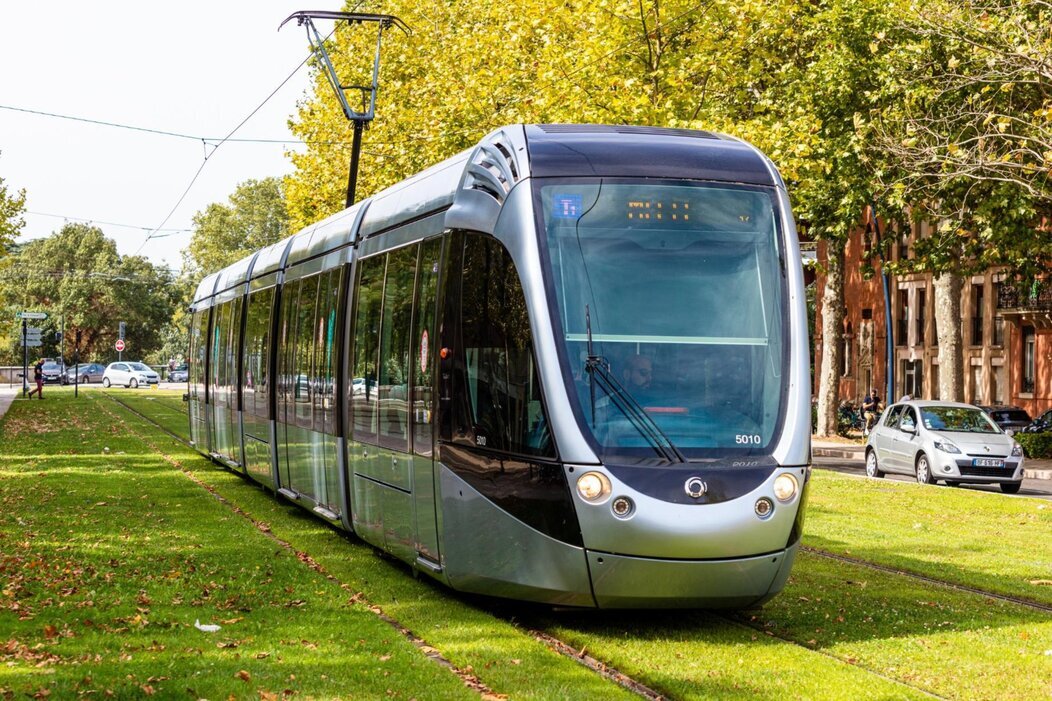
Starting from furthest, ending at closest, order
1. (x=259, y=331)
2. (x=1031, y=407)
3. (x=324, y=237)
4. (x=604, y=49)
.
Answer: (x=1031, y=407) → (x=604, y=49) → (x=259, y=331) → (x=324, y=237)

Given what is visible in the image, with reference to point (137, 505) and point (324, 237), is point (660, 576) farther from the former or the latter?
point (137, 505)

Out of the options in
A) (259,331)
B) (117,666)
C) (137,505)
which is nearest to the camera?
(117,666)

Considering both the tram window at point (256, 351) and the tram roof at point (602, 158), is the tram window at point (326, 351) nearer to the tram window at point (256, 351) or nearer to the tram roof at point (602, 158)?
the tram roof at point (602, 158)

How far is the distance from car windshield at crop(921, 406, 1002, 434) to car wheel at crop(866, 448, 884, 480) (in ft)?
5.29

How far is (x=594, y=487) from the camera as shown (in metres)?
9.20

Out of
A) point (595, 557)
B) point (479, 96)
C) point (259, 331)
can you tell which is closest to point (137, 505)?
point (259, 331)

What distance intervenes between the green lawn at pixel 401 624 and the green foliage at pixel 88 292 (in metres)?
104

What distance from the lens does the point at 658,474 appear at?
30.1ft

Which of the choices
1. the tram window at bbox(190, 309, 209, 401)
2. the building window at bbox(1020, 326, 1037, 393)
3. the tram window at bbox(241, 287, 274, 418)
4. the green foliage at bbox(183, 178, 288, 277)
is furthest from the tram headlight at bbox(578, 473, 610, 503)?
the green foliage at bbox(183, 178, 288, 277)

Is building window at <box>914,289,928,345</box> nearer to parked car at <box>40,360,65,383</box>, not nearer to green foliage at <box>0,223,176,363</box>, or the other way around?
parked car at <box>40,360,65,383</box>

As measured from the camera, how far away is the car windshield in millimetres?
27875

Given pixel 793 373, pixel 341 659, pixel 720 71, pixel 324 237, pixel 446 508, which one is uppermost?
pixel 720 71

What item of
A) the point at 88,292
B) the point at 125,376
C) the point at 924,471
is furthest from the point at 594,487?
the point at 88,292

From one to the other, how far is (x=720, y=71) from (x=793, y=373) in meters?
17.3
